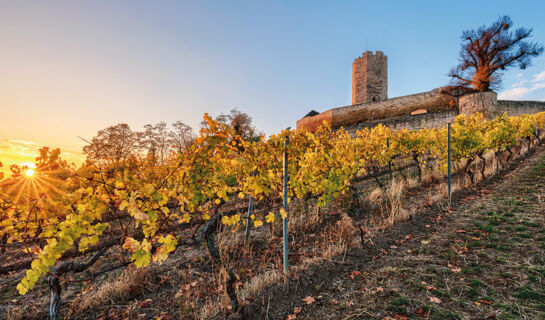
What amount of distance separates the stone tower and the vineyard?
17.4 m

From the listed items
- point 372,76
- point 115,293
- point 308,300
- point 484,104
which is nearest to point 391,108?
point 372,76

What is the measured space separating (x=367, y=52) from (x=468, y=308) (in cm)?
2644

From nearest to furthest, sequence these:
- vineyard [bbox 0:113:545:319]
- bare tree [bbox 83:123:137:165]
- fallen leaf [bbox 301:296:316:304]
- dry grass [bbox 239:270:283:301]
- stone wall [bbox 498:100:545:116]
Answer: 1. vineyard [bbox 0:113:545:319]
2. fallen leaf [bbox 301:296:316:304]
3. dry grass [bbox 239:270:283:301]
4. bare tree [bbox 83:123:137:165]
5. stone wall [bbox 498:100:545:116]

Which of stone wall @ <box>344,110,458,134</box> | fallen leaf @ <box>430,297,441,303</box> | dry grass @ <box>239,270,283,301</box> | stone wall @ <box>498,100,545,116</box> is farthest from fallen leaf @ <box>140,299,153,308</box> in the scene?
stone wall @ <box>498,100,545,116</box>

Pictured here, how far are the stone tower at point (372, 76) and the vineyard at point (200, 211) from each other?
17.4m

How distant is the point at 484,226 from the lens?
12.9 feet

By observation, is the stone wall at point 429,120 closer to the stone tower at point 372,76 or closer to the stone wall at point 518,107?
the stone wall at point 518,107

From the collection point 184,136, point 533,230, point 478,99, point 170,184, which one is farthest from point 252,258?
point 478,99

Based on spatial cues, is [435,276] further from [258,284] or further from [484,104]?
[484,104]

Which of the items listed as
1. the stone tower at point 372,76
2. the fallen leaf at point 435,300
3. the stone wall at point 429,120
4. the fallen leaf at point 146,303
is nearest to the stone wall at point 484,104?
the stone wall at point 429,120

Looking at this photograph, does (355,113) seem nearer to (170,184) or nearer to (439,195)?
(439,195)

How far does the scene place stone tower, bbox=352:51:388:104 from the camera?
77.5 feet

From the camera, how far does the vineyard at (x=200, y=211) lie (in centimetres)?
185

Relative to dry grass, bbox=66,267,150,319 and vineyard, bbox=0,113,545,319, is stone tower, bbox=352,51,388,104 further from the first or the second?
dry grass, bbox=66,267,150,319
